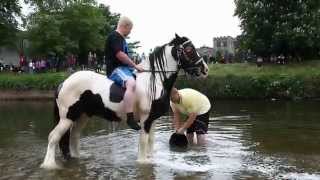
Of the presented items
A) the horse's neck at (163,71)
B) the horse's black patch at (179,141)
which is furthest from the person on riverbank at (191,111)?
the horse's neck at (163,71)

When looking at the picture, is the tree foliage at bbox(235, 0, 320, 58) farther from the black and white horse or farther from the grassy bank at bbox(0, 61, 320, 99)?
the black and white horse

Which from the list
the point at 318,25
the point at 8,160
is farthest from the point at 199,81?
the point at 8,160

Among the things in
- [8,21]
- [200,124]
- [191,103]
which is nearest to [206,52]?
[8,21]

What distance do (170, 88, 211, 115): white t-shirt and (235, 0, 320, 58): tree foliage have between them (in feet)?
90.7

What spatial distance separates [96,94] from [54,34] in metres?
44.8

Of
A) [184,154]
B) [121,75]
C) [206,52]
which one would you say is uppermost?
[206,52]

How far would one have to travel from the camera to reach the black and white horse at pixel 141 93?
37.0 feet

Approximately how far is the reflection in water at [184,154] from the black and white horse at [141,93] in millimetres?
629

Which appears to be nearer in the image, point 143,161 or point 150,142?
point 143,161

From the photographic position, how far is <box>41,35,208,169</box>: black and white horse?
11.3 metres

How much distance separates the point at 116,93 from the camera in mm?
11305

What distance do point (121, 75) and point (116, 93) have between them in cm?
35

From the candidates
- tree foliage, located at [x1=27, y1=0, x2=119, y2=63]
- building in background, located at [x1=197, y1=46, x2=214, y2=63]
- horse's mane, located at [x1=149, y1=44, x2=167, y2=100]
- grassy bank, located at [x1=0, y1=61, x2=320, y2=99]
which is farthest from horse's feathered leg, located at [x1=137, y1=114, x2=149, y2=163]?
tree foliage, located at [x1=27, y1=0, x2=119, y2=63]

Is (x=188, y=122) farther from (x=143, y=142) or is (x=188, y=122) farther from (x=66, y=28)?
(x=66, y=28)
